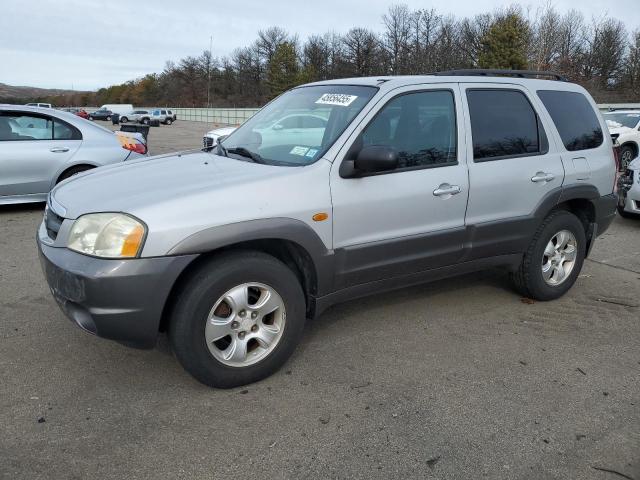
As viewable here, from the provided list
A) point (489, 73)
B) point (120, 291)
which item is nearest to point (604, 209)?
point (489, 73)

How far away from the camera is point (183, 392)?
312 centimetres

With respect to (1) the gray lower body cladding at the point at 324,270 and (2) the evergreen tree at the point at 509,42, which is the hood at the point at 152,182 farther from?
(2) the evergreen tree at the point at 509,42

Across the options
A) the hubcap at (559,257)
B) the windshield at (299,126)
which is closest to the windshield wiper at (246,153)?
the windshield at (299,126)

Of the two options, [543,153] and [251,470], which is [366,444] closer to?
[251,470]

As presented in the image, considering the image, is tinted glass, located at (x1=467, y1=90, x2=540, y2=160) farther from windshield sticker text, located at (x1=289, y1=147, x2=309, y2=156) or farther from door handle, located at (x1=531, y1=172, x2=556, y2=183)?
windshield sticker text, located at (x1=289, y1=147, x2=309, y2=156)

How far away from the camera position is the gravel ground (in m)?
2.55

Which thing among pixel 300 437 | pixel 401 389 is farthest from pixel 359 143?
pixel 300 437

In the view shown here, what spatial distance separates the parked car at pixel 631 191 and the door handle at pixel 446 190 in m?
5.39

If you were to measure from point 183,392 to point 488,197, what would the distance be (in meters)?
2.45

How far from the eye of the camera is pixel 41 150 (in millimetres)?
7652

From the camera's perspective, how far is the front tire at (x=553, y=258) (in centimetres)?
443

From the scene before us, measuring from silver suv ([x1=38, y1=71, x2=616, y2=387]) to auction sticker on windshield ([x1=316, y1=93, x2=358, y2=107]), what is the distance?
16 mm

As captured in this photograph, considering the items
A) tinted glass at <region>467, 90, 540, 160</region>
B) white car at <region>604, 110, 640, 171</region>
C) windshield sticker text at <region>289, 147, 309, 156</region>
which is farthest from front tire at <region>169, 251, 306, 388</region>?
white car at <region>604, 110, 640, 171</region>

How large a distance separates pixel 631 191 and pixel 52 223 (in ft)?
25.1
